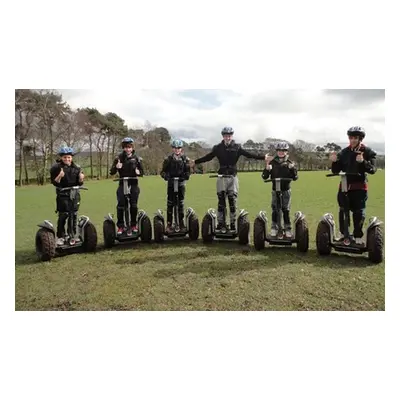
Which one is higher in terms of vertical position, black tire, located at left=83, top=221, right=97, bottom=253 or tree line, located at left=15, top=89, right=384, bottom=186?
tree line, located at left=15, top=89, right=384, bottom=186

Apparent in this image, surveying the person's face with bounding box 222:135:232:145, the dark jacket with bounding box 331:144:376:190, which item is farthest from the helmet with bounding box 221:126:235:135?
the dark jacket with bounding box 331:144:376:190

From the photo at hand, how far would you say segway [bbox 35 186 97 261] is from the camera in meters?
6.52

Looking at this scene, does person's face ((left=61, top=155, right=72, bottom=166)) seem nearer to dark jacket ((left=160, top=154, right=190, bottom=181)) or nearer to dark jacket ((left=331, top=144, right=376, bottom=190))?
dark jacket ((left=160, top=154, right=190, bottom=181))

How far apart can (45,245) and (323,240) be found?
4984mm

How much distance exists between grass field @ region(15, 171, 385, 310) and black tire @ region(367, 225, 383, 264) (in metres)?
0.14

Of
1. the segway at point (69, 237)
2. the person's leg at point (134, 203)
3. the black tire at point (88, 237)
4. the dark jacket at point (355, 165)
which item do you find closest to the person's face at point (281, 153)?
the dark jacket at point (355, 165)

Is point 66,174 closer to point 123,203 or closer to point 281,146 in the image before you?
point 123,203

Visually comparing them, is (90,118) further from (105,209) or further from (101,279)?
(101,279)

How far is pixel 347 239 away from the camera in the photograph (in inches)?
254

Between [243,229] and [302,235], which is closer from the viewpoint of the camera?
[302,235]

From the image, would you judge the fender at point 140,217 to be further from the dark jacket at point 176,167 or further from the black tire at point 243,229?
the black tire at point 243,229

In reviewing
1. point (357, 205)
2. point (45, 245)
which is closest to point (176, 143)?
point (45, 245)

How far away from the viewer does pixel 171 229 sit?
7.81 meters
